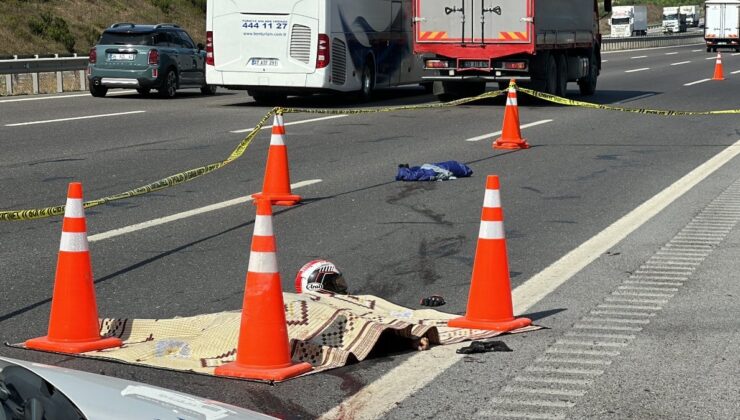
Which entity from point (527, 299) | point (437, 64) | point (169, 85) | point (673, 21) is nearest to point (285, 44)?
point (437, 64)

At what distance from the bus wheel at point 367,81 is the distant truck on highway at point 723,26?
151 ft

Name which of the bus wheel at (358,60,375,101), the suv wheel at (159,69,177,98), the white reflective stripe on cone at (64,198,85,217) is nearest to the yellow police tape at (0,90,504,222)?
the white reflective stripe on cone at (64,198,85,217)

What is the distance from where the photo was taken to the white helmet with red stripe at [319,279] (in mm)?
7191

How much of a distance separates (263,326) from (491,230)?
1.66 metres

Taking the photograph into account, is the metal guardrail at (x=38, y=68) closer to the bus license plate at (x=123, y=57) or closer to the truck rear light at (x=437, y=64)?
the bus license plate at (x=123, y=57)

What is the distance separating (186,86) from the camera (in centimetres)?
2908

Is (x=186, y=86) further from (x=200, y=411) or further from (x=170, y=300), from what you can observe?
(x=200, y=411)

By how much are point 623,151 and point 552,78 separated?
991cm

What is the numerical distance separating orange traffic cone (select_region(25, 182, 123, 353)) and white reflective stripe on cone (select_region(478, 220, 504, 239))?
195cm

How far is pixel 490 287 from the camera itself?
22.4 feet

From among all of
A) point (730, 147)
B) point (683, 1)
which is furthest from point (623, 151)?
point (683, 1)

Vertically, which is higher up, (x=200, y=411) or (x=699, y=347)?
(x=200, y=411)

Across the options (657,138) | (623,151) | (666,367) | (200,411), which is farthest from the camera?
(657,138)

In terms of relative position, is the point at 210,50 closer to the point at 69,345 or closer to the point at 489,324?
the point at 489,324
